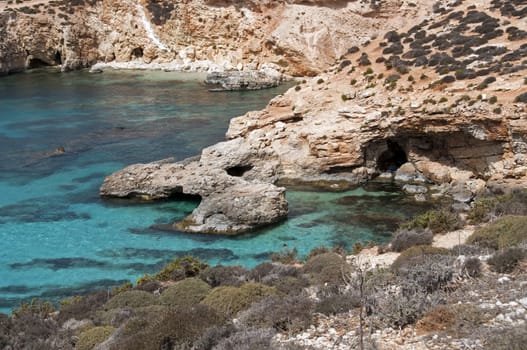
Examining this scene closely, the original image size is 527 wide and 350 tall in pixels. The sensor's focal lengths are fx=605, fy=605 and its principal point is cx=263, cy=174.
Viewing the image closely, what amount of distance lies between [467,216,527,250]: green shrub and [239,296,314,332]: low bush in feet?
21.0

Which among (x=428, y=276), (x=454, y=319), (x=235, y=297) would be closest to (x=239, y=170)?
(x=235, y=297)

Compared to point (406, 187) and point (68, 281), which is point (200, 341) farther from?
point (406, 187)

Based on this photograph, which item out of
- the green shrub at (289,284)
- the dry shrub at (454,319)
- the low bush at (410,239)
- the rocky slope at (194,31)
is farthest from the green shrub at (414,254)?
the rocky slope at (194,31)

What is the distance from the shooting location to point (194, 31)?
6712 centimetres

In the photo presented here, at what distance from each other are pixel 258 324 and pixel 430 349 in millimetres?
3310

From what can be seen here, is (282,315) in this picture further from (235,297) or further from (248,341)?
(235,297)

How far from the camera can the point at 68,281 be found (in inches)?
799

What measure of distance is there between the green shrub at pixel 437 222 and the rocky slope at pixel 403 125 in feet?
10.4

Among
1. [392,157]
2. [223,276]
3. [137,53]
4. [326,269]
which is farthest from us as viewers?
[137,53]

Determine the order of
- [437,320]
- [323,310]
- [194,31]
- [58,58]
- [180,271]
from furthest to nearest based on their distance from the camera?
[58,58]
[194,31]
[180,271]
[323,310]
[437,320]

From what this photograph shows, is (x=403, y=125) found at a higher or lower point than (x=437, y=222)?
higher

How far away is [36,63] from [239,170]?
50084mm

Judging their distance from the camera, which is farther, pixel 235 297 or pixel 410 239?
A: pixel 410 239

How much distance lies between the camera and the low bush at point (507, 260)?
1266cm
